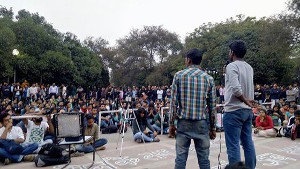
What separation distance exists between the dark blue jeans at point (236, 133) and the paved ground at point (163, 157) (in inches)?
73.2

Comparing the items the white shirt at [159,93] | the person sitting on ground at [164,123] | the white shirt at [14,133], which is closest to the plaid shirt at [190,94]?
the white shirt at [14,133]

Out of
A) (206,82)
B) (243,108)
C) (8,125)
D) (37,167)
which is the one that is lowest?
(37,167)

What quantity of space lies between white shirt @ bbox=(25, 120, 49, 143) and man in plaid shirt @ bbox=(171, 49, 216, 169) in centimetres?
460

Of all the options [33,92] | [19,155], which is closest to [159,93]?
[33,92]

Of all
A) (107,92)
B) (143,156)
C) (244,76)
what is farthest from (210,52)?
(244,76)

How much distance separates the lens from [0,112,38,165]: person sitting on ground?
5.86 meters

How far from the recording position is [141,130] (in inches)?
324

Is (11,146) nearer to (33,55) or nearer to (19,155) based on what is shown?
(19,155)

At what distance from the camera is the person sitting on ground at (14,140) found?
5.86 m

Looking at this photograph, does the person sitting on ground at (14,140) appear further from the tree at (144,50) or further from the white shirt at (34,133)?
the tree at (144,50)

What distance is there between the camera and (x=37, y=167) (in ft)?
18.2

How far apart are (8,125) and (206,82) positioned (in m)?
4.95

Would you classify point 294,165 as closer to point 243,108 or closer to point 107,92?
point 243,108

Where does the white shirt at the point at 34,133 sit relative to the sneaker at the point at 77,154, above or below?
above
